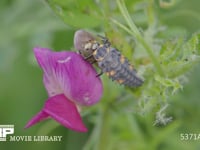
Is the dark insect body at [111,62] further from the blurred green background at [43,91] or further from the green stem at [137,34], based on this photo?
the blurred green background at [43,91]

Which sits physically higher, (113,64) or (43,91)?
(43,91)

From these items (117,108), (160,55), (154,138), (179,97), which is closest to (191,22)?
(179,97)

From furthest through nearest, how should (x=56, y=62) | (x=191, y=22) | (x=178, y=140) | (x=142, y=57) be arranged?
1. (x=191, y=22)
2. (x=178, y=140)
3. (x=142, y=57)
4. (x=56, y=62)

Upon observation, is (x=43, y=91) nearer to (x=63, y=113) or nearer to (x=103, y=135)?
(x=103, y=135)

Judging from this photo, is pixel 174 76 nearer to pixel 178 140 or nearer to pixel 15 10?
pixel 178 140

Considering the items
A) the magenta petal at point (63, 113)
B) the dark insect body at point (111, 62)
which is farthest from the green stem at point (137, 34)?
the magenta petal at point (63, 113)

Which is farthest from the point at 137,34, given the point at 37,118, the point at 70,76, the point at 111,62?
the point at 37,118
